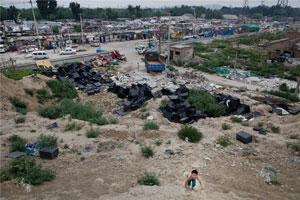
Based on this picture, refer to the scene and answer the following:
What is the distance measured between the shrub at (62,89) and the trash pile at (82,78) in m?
1.08

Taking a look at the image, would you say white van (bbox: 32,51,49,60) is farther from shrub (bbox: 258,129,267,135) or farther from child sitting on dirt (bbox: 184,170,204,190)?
child sitting on dirt (bbox: 184,170,204,190)

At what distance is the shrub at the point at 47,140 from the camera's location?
7.82 m

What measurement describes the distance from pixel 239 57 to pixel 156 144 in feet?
85.0

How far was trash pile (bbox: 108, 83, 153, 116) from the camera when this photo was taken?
12547 mm

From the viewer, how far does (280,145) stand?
27.9 feet

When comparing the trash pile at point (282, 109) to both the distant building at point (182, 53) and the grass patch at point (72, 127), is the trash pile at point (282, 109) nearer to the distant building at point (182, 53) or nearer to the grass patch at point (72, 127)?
the grass patch at point (72, 127)

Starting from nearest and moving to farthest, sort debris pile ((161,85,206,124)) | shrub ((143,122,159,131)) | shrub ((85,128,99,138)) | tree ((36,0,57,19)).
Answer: shrub ((85,128,99,138)), shrub ((143,122,159,131)), debris pile ((161,85,206,124)), tree ((36,0,57,19))

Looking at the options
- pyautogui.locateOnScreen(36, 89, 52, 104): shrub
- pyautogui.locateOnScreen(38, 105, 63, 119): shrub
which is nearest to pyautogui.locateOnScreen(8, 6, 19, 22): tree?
pyautogui.locateOnScreen(36, 89, 52, 104): shrub

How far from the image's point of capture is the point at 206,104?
496 inches

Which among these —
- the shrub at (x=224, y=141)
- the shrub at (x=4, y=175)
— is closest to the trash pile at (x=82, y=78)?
the shrub at (x=4, y=175)

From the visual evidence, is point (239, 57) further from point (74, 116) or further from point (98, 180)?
point (98, 180)

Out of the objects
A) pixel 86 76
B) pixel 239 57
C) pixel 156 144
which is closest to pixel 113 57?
pixel 86 76

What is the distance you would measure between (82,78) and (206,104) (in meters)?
10.5

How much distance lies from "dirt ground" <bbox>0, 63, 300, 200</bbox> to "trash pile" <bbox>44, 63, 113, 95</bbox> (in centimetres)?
483
